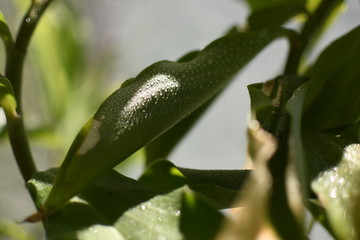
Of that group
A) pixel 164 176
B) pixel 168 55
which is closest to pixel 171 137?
pixel 164 176

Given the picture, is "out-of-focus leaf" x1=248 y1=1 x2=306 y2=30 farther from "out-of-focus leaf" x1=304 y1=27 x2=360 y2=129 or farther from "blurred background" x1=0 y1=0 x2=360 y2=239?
"blurred background" x1=0 y1=0 x2=360 y2=239

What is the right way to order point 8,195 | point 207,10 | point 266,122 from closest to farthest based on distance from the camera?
1. point 266,122
2. point 8,195
3. point 207,10

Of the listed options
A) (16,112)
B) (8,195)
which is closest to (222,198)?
(16,112)

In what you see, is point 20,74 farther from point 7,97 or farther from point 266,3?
point 266,3

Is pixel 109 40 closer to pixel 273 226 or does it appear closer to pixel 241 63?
pixel 241 63

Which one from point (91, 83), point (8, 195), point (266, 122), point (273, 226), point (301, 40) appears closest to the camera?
point (273, 226)

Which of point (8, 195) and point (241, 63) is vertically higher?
point (241, 63)

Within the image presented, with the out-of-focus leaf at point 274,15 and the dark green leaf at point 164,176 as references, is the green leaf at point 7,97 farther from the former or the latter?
the out-of-focus leaf at point 274,15
